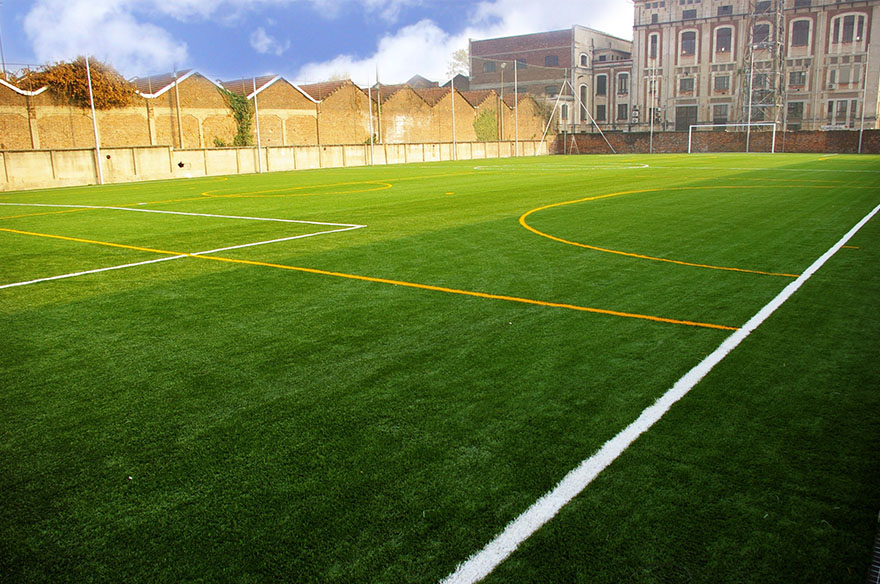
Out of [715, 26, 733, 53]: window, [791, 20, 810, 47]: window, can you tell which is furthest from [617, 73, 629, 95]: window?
[791, 20, 810, 47]: window

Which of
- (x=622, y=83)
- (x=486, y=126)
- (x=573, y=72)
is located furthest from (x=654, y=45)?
(x=486, y=126)

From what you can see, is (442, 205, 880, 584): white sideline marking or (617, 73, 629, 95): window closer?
(442, 205, 880, 584): white sideline marking

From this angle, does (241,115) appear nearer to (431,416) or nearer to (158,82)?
(158,82)

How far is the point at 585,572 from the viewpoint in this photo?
257cm

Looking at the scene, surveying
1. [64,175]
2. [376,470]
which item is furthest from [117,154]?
[376,470]

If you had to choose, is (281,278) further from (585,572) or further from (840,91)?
(840,91)

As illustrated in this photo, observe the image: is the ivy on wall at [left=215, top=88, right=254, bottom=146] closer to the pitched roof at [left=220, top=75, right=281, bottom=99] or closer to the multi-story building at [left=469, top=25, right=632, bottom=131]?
the pitched roof at [left=220, top=75, right=281, bottom=99]

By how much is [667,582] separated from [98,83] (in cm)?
4049

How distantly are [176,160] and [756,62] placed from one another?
50318 millimetres

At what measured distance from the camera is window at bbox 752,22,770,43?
6159cm

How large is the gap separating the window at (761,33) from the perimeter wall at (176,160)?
3016 cm

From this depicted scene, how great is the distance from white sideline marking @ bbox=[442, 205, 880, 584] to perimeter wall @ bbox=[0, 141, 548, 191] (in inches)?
1116

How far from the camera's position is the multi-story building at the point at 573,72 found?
72.6 metres

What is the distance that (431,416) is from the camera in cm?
390
